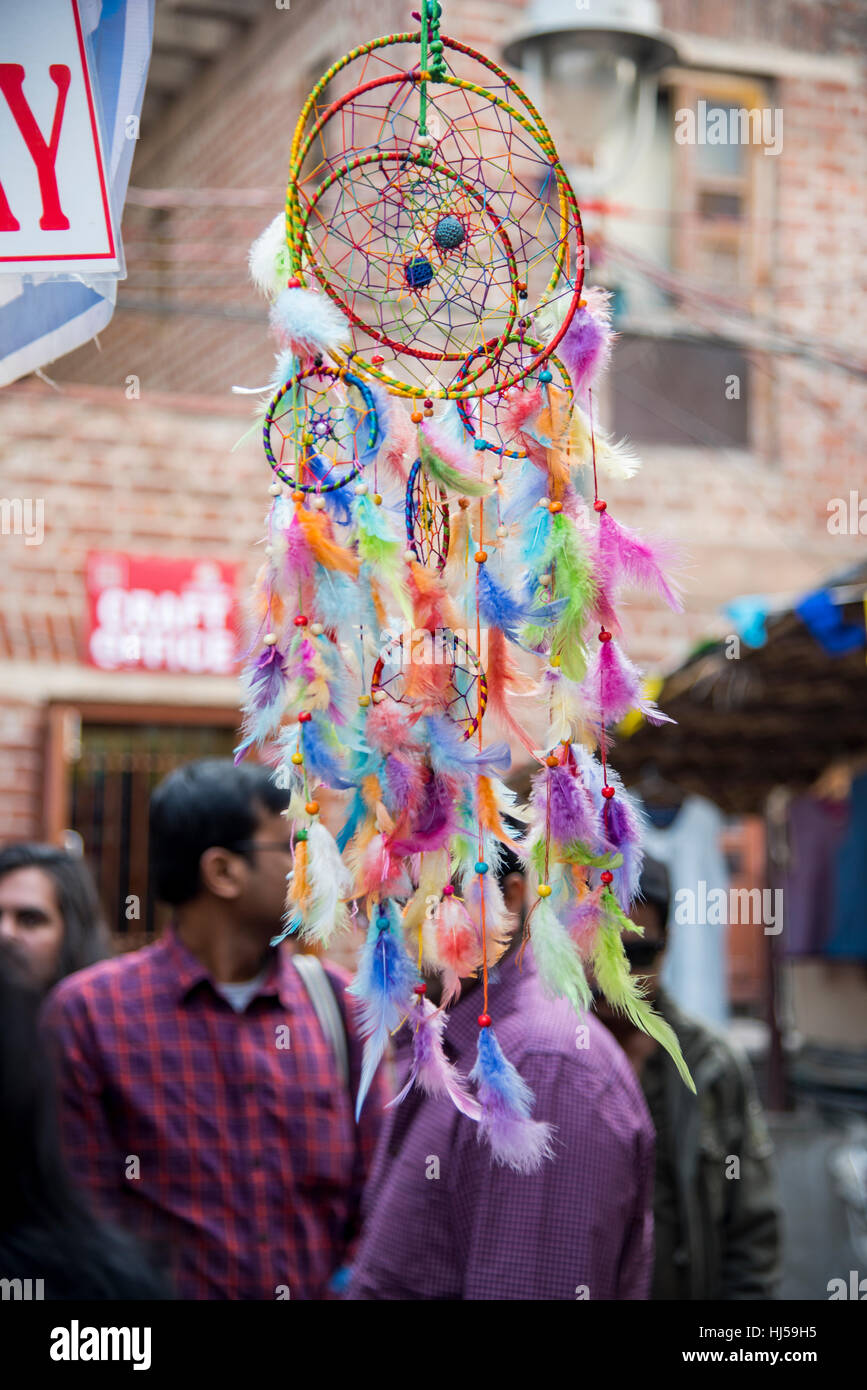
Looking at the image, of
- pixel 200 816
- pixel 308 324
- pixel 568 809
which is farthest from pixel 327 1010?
pixel 308 324

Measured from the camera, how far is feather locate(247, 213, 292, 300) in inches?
71.3

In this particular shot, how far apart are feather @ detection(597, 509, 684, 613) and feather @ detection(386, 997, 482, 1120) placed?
53 cm

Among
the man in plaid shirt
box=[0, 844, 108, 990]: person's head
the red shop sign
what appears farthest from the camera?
the red shop sign

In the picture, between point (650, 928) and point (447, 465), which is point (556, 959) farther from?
point (650, 928)

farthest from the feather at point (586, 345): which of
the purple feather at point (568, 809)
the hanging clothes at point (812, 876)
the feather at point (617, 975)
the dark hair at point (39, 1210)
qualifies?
the hanging clothes at point (812, 876)

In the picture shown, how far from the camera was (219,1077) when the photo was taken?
2.75 m

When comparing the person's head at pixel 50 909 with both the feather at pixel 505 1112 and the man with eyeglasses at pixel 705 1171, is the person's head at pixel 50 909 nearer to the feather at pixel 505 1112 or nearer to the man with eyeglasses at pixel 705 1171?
the man with eyeglasses at pixel 705 1171

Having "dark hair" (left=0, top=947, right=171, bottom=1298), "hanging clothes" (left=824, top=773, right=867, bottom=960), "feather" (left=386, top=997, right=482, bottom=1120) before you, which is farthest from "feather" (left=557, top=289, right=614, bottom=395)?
"hanging clothes" (left=824, top=773, right=867, bottom=960)

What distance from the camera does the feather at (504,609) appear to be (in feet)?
5.81

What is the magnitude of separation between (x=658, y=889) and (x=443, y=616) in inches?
54.5

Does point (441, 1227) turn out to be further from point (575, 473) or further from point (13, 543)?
point (13, 543)

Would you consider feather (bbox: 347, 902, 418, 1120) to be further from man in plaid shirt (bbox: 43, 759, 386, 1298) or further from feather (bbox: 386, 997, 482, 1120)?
man in plaid shirt (bbox: 43, 759, 386, 1298)

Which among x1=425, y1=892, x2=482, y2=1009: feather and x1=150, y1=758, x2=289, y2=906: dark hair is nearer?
x1=425, y1=892, x2=482, y2=1009: feather

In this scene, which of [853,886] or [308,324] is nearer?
[308,324]
